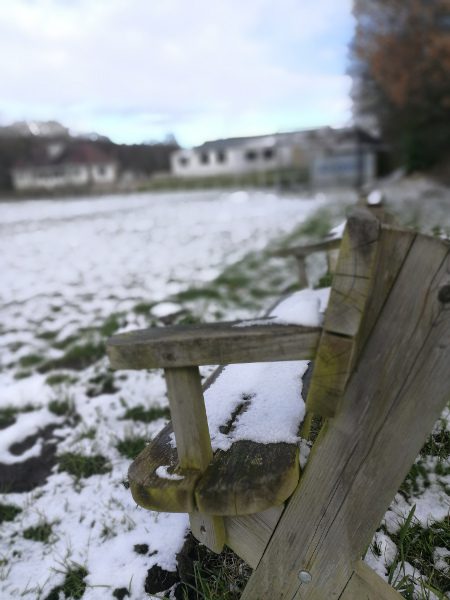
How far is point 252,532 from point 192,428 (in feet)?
1.35

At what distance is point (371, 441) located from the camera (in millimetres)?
1094

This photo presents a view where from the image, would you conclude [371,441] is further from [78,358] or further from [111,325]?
[111,325]

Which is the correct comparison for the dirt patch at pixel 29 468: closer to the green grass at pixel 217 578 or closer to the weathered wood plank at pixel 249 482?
the green grass at pixel 217 578

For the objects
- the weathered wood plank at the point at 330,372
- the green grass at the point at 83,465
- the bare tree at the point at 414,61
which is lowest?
the green grass at the point at 83,465

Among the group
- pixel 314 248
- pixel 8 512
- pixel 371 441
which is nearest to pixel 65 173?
pixel 314 248

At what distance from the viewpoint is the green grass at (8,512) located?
207cm

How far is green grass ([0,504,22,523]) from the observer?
207 cm

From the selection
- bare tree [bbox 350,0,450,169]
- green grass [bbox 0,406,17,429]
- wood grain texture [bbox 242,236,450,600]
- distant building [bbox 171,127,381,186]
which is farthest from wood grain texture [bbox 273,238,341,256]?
distant building [bbox 171,127,381,186]

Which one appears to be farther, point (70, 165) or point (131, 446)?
point (70, 165)

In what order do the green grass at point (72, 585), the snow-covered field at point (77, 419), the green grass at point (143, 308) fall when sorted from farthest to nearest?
the green grass at point (143, 308) → the snow-covered field at point (77, 419) → the green grass at point (72, 585)

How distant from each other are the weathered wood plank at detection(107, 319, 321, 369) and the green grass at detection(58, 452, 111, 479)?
1490 millimetres

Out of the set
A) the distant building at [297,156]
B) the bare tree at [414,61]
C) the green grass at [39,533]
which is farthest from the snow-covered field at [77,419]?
the distant building at [297,156]

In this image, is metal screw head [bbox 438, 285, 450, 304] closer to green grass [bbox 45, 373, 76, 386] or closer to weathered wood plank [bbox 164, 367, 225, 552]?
weathered wood plank [bbox 164, 367, 225, 552]

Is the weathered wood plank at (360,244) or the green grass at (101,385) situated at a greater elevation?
the weathered wood plank at (360,244)
